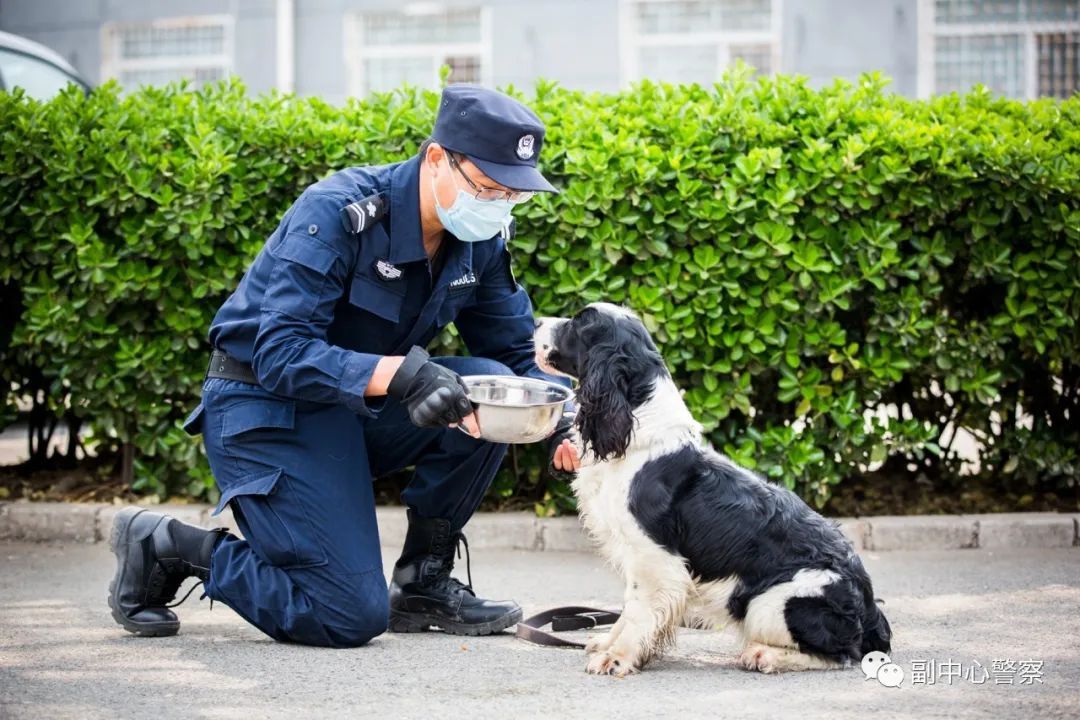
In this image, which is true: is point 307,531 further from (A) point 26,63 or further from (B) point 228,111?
(A) point 26,63

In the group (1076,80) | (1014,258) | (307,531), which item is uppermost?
(1076,80)

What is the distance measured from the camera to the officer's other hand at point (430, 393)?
13.0ft

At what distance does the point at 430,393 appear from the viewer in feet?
13.1

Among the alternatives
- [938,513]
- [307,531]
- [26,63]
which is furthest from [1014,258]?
[26,63]

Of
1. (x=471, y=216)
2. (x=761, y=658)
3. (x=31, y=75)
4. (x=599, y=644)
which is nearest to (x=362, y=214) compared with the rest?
(x=471, y=216)

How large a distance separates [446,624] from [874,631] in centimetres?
165

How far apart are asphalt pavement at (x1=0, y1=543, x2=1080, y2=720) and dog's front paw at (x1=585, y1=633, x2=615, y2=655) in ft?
Result: 0.21

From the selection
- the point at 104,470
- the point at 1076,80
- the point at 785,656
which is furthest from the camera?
the point at 1076,80

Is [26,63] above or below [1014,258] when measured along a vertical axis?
above

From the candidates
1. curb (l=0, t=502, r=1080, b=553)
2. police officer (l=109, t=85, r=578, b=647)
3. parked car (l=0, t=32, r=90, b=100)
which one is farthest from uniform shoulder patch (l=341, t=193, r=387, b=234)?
parked car (l=0, t=32, r=90, b=100)

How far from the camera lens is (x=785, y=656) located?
404 centimetres

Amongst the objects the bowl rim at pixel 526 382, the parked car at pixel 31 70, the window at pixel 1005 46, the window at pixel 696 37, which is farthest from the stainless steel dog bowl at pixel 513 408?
the window at pixel 1005 46

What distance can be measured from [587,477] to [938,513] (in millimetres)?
3040

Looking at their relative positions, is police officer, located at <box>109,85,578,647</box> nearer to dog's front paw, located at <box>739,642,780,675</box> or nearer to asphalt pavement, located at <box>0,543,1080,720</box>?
asphalt pavement, located at <box>0,543,1080,720</box>
